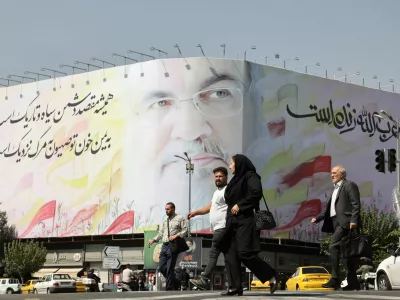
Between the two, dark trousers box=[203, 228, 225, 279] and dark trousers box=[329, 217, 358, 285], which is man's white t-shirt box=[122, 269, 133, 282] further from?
dark trousers box=[329, 217, 358, 285]

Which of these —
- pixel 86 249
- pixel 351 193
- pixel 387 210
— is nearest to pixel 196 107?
pixel 86 249

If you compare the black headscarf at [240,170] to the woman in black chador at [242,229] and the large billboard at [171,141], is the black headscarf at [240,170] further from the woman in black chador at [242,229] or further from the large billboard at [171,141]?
the large billboard at [171,141]

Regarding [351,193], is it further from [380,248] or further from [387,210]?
[387,210]

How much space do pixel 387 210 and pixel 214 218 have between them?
75.4 m

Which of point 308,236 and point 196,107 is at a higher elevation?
point 196,107

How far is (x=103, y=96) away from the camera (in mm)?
78562

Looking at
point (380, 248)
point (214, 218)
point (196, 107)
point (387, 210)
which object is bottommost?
point (214, 218)

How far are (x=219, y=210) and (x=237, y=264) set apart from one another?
48.9 inches

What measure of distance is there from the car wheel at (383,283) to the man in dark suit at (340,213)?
4.59 metres

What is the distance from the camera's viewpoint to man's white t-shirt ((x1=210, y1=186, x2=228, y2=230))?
39.9ft

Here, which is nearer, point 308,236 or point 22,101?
point 308,236

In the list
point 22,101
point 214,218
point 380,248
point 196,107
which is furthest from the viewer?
point 22,101

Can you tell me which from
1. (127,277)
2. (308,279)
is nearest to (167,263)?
(127,277)

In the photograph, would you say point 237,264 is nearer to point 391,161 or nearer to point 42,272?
point 391,161
